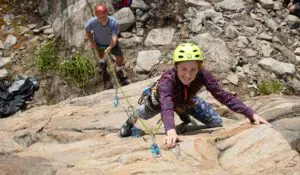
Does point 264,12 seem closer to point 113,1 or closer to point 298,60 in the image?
point 298,60

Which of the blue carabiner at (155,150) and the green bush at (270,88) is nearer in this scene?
the blue carabiner at (155,150)

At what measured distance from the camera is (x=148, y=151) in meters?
4.70

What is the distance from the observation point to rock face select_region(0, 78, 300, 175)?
425 centimetres

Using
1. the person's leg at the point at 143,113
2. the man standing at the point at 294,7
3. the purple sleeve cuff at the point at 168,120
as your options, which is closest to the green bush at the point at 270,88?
the man standing at the point at 294,7

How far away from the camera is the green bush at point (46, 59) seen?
11.3m

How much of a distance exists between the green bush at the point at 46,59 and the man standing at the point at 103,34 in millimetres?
1809

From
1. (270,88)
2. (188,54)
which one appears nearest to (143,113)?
(188,54)

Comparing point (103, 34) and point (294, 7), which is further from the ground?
point (294, 7)

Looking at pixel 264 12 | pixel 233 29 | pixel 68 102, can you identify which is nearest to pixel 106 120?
pixel 68 102

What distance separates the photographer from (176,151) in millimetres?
4586

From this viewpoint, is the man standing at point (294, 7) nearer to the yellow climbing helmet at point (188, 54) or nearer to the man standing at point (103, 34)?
the man standing at point (103, 34)

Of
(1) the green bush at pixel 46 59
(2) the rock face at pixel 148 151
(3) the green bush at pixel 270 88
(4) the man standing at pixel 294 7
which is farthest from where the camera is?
(1) the green bush at pixel 46 59

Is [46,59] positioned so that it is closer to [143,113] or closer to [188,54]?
[143,113]

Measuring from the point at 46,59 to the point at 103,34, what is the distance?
8.85ft
